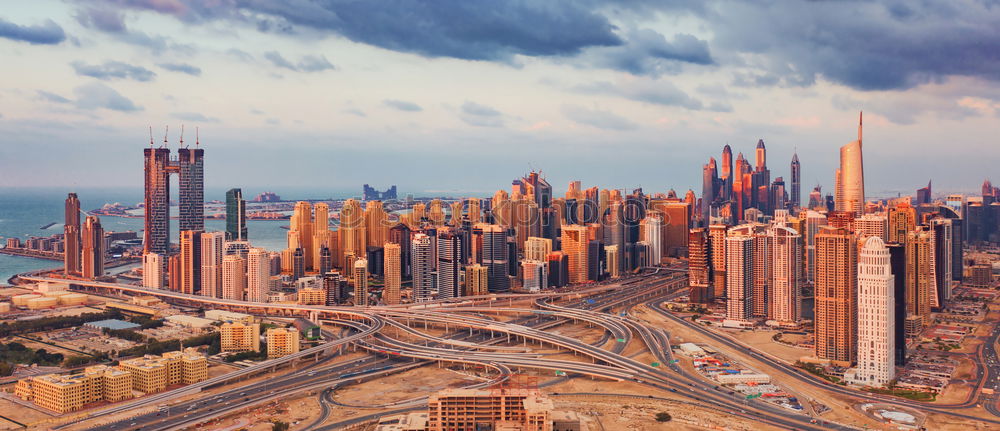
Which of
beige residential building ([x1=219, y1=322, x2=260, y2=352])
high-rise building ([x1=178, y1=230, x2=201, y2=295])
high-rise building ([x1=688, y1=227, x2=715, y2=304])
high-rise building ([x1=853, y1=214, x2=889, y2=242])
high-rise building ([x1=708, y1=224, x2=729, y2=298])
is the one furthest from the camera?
high-rise building ([x1=178, y1=230, x2=201, y2=295])

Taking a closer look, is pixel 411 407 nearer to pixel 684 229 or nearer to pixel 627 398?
pixel 627 398

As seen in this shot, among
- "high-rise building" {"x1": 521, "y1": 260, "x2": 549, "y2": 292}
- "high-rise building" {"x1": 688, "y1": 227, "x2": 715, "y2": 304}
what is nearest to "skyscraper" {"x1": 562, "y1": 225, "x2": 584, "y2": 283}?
"high-rise building" {"x1": 521, "y1": 260, "x2": 549, "y2": 292}

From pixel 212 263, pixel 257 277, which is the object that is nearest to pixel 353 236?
pixel 212 263

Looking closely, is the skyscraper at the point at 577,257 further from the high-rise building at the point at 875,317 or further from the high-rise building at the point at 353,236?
the high-rise building at the point at 875,317

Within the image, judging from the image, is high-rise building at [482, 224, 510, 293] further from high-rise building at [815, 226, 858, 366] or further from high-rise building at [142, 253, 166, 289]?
high-rise building at [815, 226, 858, 366]

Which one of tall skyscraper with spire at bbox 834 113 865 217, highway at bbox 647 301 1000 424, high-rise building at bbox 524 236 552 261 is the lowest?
highway at bbox 647 301 1000 424

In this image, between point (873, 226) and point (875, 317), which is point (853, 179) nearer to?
point (873, 226)

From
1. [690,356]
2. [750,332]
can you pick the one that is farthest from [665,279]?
[690,356]
